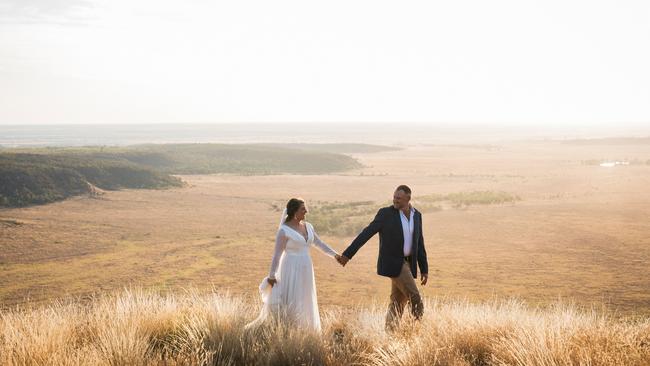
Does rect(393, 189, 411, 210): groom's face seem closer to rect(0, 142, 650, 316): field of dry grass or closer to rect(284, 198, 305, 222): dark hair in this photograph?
rect(284, 198, 305, 222): dark hair

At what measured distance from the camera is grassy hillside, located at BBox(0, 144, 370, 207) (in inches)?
1554

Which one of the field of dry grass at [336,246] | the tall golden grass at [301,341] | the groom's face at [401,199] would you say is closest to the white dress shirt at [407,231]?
the groom's face at [401,199]

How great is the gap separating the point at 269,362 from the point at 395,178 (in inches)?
1915

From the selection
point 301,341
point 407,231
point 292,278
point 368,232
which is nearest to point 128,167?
point 368,232

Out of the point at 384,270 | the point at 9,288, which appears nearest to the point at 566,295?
the point at 384,270

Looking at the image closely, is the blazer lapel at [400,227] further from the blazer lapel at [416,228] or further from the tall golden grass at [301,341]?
the tall golden grass at [301,341]

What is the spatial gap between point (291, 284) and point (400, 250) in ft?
4.64

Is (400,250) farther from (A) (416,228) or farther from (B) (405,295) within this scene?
(B) (405,295)

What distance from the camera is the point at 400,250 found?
693cm

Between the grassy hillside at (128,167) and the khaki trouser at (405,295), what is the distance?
35077mm

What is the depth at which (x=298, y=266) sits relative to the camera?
6.67 metres

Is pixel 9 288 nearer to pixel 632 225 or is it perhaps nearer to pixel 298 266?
pixel 298 266

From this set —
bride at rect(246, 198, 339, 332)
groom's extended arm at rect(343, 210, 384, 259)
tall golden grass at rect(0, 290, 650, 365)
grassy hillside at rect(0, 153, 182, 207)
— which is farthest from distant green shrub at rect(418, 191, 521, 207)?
bride at rect(246, 198, 339, 332)

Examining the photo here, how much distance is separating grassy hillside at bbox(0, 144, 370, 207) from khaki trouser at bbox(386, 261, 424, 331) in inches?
1381
